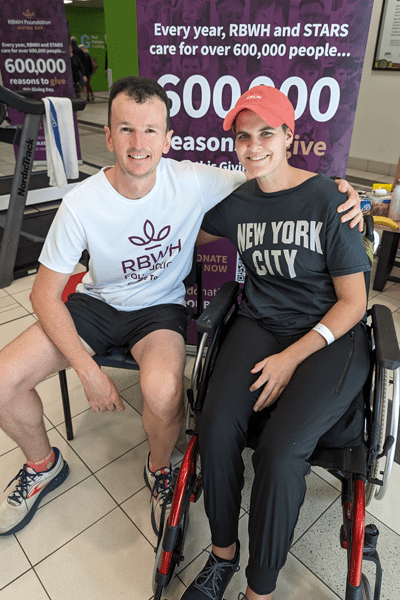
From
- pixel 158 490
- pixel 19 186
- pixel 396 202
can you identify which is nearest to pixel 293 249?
pixel 158 490

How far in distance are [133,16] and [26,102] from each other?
9.42 feet

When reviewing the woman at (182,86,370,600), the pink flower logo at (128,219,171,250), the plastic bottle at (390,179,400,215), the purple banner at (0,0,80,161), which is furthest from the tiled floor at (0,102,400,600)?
the purple banner at (0,0,80,161)

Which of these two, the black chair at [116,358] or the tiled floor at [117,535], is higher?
the black chair at [116,358]

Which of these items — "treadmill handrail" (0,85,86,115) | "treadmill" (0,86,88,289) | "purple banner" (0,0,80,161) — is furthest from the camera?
"purple banner" (0,0,80,161)

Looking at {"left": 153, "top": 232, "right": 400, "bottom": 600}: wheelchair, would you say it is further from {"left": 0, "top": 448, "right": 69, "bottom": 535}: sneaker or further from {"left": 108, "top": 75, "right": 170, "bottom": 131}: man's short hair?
{"left": 108, "top": 75, "right": 170, "bottom": 131}: man's short hair

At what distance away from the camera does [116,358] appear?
149 centimetres

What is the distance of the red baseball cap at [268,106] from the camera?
46.9 inches

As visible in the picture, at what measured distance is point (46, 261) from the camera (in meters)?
1.37

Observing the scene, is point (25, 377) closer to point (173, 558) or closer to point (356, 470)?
point (173, 558)

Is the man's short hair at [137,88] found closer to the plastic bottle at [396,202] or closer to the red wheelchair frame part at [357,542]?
the red wheelchair frame part at [357,542]

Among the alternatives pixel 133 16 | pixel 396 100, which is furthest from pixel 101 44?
pixel 396 100

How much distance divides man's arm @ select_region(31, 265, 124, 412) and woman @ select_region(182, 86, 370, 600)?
0.37m

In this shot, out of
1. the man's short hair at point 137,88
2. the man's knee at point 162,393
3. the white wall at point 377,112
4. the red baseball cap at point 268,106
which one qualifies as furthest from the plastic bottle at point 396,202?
the white wall at point 377,112

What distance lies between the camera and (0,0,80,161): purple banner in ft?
14.8
